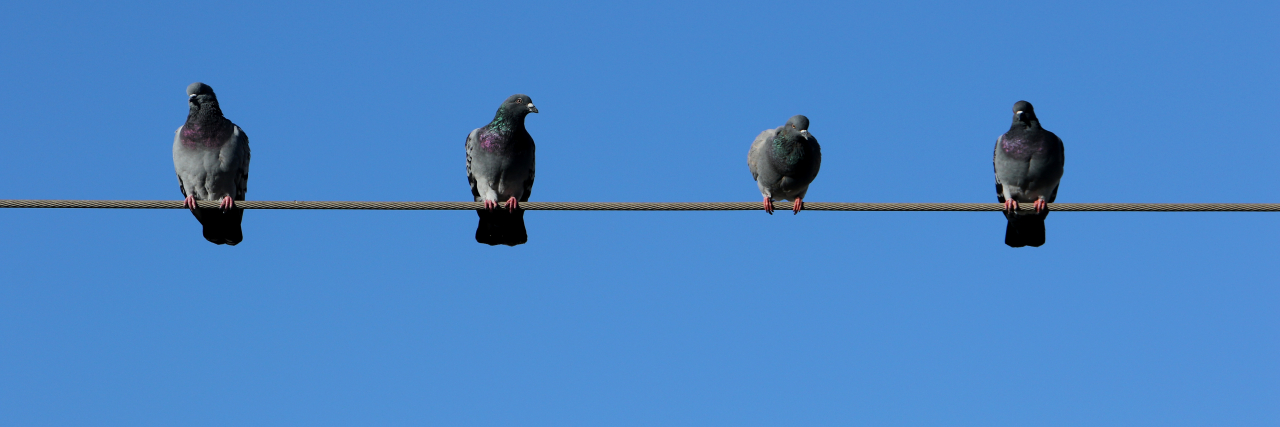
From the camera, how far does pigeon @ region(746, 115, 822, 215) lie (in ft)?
35.1

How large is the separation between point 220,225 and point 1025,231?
22.6ft

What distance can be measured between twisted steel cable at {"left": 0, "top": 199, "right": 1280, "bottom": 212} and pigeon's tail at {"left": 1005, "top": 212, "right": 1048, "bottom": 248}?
2566 millimetres

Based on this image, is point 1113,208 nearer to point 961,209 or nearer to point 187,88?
point 961,209

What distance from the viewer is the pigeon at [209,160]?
34.8 ft

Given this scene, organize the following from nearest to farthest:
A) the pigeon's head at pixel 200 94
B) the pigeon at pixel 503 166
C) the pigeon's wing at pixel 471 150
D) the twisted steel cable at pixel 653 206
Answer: the twisted steel cable at pixel 653 206 → the pigeon's head at pixel 200 94 → the pigeon at pixel 503 166 → the pigeon's wing at pixel 471 150

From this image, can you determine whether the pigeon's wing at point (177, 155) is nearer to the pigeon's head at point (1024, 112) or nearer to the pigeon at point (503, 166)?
A: the pigeon at point (503, 166)

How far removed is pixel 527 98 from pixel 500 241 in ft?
4.15

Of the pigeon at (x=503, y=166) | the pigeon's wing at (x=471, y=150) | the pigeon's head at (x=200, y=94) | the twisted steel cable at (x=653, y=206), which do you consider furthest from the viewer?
the pigeon's wing at (x=471, y=150)

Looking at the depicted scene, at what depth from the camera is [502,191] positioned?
11.1m

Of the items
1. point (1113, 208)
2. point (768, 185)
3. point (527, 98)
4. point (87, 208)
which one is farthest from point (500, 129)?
point (1113, 208)

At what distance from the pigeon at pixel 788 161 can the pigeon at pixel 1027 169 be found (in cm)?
162

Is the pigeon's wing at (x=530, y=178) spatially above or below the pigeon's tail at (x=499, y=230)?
above

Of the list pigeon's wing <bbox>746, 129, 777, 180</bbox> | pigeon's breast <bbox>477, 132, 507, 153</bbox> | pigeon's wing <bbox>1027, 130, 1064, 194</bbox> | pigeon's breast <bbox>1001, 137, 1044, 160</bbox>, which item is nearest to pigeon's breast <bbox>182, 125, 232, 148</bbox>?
pigeon's breast <bbox>477, 132, 507, 153</bbox>

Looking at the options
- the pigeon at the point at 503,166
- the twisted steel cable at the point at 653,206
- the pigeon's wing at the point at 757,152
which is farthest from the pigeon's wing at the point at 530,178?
the twisted steel cable at the point at 653,206
